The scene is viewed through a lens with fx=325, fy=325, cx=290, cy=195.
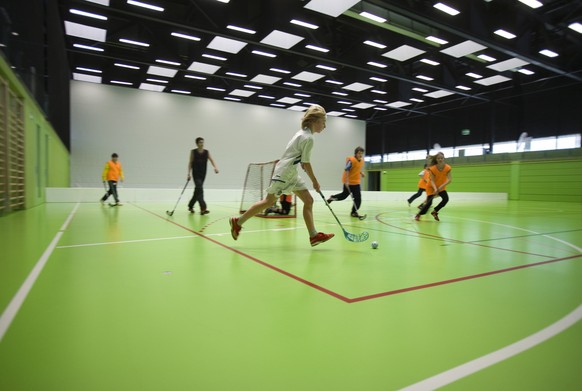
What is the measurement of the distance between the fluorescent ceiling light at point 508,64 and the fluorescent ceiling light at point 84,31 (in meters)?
17.7

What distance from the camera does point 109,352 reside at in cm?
134

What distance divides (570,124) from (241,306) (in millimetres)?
24931

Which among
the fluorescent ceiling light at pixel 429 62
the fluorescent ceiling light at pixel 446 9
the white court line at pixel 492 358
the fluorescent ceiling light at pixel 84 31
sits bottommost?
the white court line at pixel 492 358

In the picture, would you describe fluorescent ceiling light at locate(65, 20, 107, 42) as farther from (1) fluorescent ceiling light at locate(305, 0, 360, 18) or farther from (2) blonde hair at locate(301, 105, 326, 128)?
(2) blonde hair at locate(301, 105, 326, 128)

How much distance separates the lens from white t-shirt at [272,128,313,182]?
3.57m

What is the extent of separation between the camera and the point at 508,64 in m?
15.6

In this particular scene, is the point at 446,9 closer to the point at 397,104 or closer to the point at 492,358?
the point at 397,104

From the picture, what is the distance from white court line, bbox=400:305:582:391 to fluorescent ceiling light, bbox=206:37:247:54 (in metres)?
13.8

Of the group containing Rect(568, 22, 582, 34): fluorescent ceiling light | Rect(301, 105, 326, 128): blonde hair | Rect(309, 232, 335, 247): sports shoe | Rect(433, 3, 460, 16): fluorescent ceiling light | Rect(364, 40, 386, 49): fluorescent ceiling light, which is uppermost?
Rect(568, 22, 582, 34): fluorescent ceiling light

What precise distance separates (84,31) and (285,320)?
15587 mm

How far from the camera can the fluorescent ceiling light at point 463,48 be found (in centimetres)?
1324

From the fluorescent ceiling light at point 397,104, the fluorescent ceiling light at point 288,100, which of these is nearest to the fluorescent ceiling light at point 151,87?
the fluorescent ceiling light at point 288,100

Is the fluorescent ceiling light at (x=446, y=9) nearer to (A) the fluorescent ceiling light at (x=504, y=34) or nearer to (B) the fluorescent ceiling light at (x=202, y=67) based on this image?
(A) the fluorescent ceiling light at (x=504, y=34)

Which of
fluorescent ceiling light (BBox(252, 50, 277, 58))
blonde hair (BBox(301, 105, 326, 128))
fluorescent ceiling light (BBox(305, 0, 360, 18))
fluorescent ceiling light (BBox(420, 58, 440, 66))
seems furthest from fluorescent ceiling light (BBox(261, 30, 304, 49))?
blonde hair (BBox(301, 105, 326, 128))
